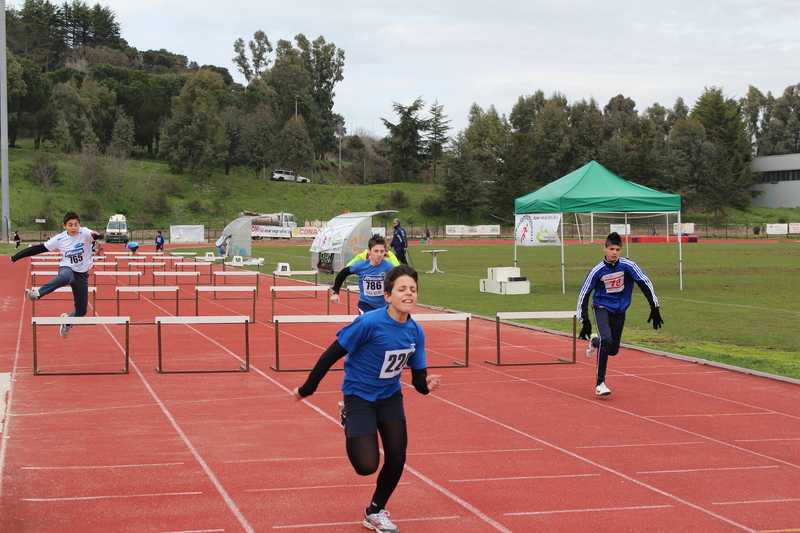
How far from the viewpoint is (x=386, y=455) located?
4461mm

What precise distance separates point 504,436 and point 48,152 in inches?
3077

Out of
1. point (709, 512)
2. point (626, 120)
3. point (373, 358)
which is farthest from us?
point (626, 120)

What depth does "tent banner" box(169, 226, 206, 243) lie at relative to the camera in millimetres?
63156

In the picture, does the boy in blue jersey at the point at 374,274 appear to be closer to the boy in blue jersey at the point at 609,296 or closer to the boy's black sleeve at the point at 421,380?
the boy in blue jersey at the point at 609,296

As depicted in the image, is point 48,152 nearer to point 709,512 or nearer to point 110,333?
point 110,333

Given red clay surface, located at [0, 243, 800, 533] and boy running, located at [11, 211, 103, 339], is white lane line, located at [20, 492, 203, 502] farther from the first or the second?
boy running, located at [11, 211, 103, 339]

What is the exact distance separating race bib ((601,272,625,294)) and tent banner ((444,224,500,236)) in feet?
209

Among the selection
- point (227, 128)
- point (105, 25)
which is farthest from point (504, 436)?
point (105, 25)

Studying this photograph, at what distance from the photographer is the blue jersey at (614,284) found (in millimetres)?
8602

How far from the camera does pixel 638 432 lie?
7.02 meters

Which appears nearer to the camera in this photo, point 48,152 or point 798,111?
point 48,152

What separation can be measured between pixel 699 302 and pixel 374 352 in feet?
51.6

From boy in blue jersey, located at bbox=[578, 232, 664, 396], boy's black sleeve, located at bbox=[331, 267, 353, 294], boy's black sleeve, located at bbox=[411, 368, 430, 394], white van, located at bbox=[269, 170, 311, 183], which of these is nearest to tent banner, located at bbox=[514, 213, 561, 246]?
boy's black sleeve, located at bbox=[331, 267, 353, 294]

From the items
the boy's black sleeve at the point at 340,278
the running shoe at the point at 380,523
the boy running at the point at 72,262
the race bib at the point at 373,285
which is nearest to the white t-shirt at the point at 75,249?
the boy running at the point at 72,262
